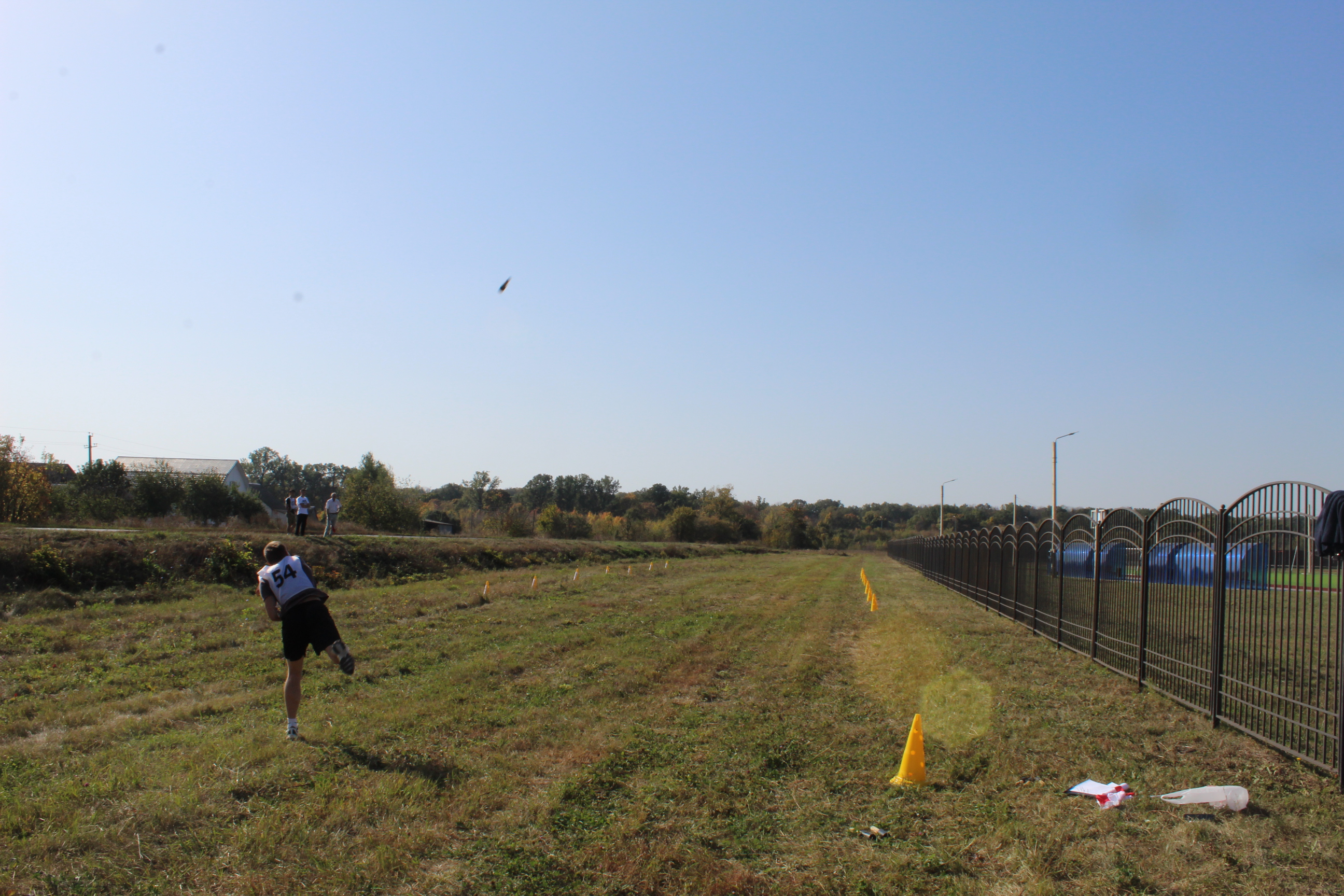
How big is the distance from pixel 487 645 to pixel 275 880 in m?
8.26

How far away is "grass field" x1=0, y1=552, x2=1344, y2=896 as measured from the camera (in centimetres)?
461

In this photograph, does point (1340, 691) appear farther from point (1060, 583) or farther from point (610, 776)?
point (1060, 583)

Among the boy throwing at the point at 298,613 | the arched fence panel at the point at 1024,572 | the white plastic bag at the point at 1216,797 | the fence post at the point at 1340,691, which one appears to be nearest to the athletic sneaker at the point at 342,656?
the boy throwing at the point at 298,613

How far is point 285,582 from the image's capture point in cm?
762

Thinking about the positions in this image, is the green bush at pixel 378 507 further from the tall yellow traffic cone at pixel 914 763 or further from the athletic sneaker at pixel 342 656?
the tall yellow traffic cone at pixel 914 763

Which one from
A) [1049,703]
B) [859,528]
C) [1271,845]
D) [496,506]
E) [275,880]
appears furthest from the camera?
[859,528]

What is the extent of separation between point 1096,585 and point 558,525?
207 ft

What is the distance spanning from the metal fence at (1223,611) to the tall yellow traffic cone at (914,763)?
10.1ft

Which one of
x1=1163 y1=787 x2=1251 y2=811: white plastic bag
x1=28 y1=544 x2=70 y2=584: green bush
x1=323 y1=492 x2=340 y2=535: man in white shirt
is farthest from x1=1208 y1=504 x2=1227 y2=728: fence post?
x1=323 y1=492 x2=340 y2=535: man in white shirt

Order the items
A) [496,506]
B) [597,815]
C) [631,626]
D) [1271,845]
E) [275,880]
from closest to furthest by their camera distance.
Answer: [275,880] → [1271,845] → [597,815] → [631,626] → [496,506]

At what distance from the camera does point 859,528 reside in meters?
152

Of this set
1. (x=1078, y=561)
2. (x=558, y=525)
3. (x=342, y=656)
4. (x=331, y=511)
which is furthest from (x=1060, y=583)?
(x=558, y=525)

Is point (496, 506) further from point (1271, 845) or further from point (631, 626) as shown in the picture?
point (1271, 845)

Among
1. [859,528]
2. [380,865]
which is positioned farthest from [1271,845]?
[859,528]
